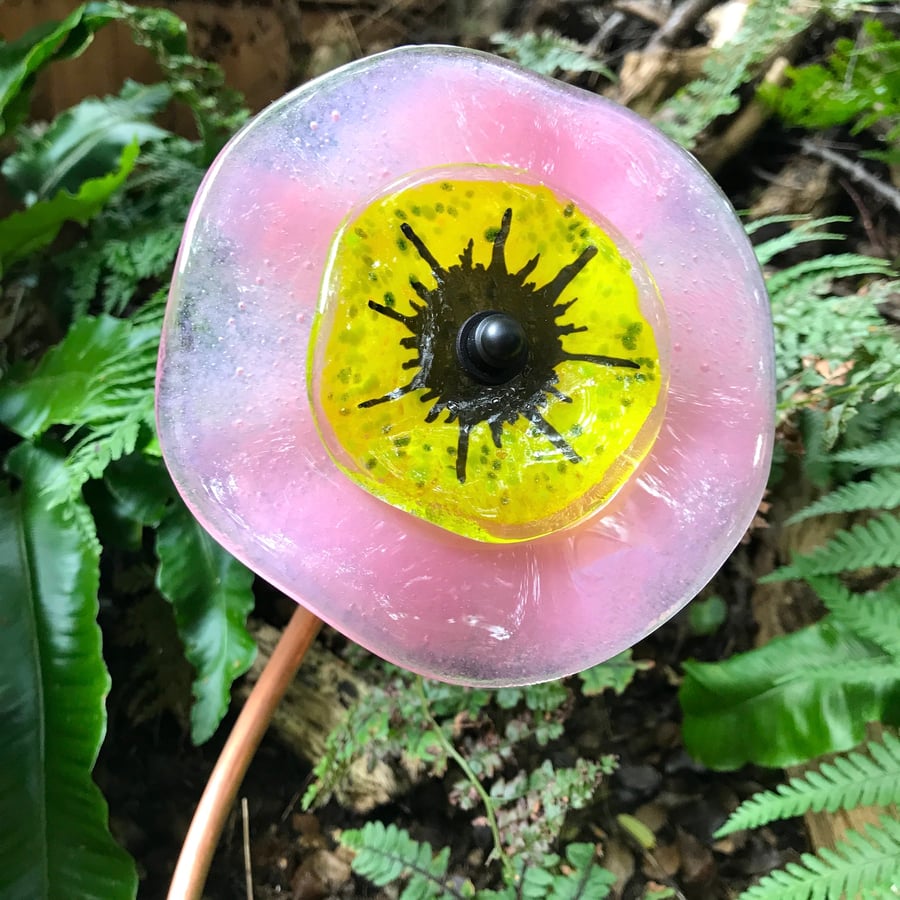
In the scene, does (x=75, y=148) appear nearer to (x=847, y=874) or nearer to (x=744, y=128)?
(x=744, y=128)

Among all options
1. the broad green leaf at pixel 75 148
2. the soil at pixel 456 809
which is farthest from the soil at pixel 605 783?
the broad green leaf at pixel 75 148

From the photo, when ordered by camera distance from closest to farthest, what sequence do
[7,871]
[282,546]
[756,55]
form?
[282,546] < [7,871] < [756,55]

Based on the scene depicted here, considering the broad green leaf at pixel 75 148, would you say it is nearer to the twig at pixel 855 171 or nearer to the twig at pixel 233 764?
the twig at pixel 233 764

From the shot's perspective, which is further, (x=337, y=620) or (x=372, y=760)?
(x=372, y=760)

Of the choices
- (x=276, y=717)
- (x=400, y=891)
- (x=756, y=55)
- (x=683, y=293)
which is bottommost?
(x=400, y=891)

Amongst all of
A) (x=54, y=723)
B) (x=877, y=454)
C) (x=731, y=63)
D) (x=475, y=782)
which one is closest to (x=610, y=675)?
(x=475, y=782)

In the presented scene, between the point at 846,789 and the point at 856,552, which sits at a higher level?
the point at 856,552

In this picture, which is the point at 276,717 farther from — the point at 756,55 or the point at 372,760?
the point at 756,55

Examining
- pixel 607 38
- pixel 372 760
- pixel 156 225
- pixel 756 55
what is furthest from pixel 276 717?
pixel 607 38
